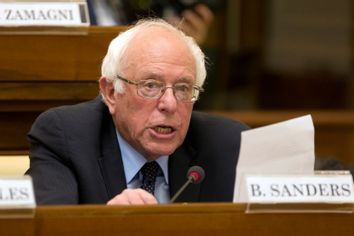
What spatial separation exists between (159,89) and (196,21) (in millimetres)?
1199

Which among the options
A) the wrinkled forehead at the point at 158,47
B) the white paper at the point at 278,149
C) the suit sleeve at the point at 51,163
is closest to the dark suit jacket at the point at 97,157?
the suit sleeve at the point at 51,163

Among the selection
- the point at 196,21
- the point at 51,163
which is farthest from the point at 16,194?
the point at 196,21

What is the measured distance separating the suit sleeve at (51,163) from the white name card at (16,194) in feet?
1.56

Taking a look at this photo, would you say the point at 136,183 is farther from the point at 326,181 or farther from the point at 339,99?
the point at 339,99

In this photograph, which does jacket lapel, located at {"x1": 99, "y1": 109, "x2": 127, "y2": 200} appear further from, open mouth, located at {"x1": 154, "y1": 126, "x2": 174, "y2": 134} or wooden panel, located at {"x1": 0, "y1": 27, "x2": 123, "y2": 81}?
wooden panel, located at {"x1": 0, "y1": 27, "x2": 123, "y2": 81}

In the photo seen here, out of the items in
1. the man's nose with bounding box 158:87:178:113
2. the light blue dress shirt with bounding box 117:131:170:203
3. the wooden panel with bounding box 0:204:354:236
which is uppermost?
the man's nose with bounding box 158:87:178:113

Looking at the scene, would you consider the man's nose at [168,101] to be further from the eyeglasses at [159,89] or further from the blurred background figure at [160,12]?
the blurred background figure at [160,12]

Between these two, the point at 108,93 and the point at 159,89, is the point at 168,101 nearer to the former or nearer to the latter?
the point at 159,89

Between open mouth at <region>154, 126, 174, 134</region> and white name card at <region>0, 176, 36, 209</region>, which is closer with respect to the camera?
white name card at <region>0, 176, 36, 209</region>

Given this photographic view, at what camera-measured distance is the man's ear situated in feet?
9.89

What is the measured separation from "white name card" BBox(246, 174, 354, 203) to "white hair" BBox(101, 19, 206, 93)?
75 cm

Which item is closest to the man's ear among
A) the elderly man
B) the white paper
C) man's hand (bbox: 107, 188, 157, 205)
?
the elderly man

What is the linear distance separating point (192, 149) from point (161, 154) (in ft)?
0.53

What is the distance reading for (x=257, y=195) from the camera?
2.28 m
